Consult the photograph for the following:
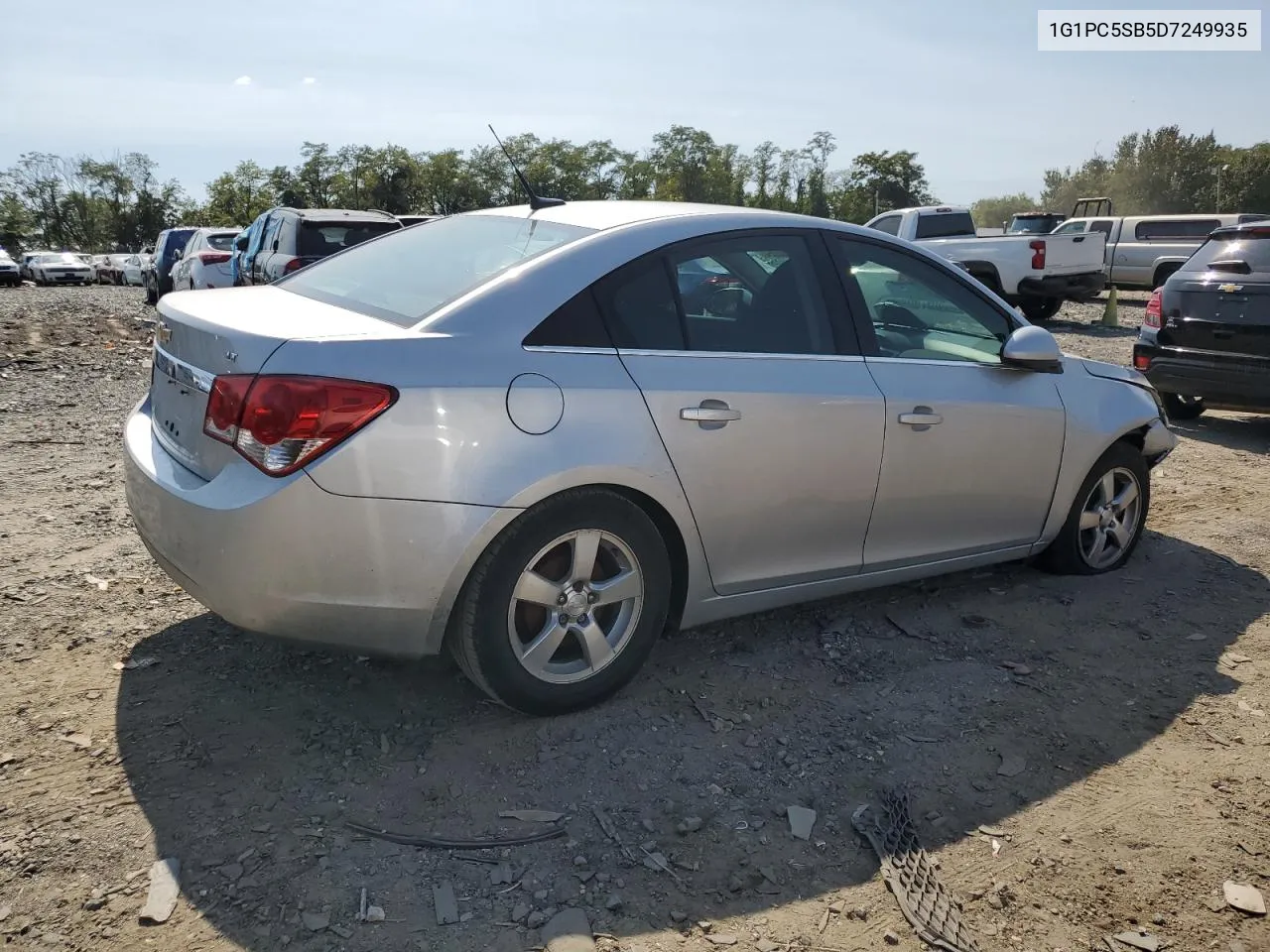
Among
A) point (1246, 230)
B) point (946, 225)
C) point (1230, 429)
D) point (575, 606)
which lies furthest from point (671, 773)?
point (946, 225)

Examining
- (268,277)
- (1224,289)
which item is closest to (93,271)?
(268,277)

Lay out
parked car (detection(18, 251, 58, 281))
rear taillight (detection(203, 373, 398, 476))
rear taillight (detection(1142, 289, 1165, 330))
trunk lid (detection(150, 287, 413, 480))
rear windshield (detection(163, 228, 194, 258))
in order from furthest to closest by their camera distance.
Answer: parked car (detection(18, 251, 58, 281)) < rear windshield (detection(163, 228, 194, 258)) < rear taillight (detection(1142, 289, 1165, 330)) < trunk lid (detection(150, 287, 413, 480)) < rear taillight (detection(203, 373, 398, 476))

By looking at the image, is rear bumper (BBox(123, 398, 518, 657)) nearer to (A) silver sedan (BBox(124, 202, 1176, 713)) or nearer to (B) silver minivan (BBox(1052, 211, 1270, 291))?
(A) silver sedan (BBox(124, 202, 1176, 713))

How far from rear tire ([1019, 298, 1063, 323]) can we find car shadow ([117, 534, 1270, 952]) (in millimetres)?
14664

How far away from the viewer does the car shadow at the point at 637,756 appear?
8.17 feet

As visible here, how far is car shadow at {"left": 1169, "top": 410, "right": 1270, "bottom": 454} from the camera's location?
7844 millimetres

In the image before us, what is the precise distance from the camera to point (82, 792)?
9.14 feet

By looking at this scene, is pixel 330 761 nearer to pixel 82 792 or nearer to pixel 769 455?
pixel 82 792

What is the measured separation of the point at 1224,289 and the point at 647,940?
7250mm

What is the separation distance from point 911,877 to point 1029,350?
234 centimetres

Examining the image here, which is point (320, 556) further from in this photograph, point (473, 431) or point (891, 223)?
point (891, 223)

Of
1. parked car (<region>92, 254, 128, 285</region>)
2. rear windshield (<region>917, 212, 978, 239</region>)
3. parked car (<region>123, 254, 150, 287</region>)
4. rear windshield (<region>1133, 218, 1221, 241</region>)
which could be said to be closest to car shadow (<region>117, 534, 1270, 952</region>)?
rear windshield (<region>917, 212, 978, 239</region>)

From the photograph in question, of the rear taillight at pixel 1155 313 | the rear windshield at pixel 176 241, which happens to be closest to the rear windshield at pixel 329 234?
the rear taillight at pixel 1155 313

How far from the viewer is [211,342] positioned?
2.99m
